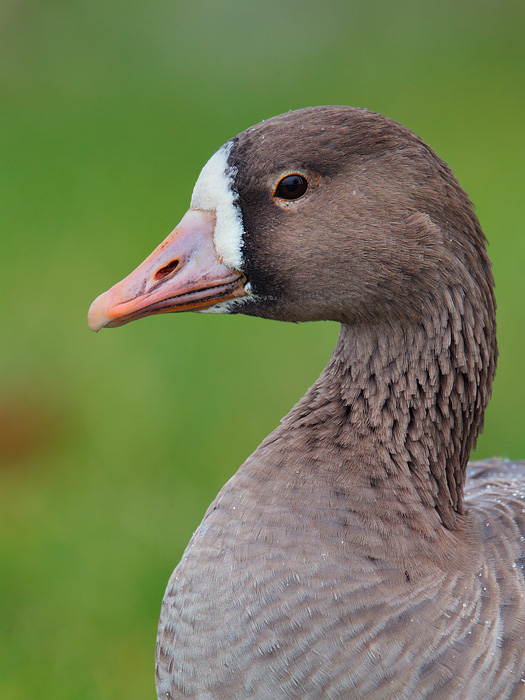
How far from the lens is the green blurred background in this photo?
408 cm

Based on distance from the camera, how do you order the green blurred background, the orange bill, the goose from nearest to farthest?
the goose < the orange bill < the green blurred background

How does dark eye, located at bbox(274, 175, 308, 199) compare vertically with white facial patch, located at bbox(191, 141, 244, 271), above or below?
above

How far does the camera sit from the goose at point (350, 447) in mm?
2172

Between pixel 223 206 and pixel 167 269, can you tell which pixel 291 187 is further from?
pixel 167 269

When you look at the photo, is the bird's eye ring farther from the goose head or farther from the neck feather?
the neck feather

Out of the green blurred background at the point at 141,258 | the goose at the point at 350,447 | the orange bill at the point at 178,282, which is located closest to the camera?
the goose at the point at 350,447

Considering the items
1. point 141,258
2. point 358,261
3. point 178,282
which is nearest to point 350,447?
point 358,261

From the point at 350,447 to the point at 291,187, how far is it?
28.0 inches

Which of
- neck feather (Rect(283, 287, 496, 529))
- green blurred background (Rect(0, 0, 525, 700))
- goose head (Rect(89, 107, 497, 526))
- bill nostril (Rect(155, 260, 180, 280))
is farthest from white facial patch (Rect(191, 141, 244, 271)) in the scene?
green blurred background (Rect(0, 0, 525, 700))

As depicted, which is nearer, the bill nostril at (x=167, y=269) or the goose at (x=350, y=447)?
the goose at (x=350, y=447)

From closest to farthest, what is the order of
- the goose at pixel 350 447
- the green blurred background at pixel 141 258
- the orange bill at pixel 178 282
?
1. the goose at pixel 350 447
2. the orange bill at pixel 178 282
3. the green blurred background at pixel 141 258

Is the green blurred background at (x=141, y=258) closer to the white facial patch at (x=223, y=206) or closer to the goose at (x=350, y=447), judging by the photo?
the goose at (x=350, y=447)

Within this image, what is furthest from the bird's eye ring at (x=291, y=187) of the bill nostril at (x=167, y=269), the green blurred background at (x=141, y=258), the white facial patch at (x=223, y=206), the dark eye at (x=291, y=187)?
the green blurred background at (x=141, y=258)

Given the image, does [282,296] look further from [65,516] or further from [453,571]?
[65,516]
